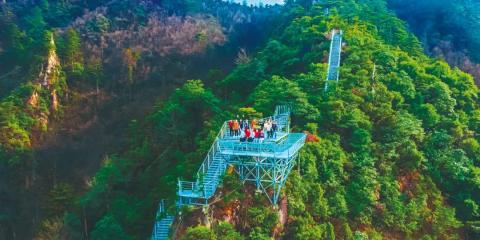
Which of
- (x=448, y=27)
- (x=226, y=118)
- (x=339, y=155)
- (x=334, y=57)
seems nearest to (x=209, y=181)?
(x=226, y=118)

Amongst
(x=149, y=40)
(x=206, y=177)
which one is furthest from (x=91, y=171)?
(x=206, y=177)

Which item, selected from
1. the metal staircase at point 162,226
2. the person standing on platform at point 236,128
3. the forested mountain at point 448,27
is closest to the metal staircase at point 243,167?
the metal staircase at point 162,226

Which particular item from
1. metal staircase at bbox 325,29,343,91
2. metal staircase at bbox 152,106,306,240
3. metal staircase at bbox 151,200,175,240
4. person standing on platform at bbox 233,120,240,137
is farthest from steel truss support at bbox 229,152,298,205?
metal staircase at bbox 325,29,343,91

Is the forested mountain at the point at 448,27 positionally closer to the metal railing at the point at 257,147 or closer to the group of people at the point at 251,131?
the group of people at the point at 251,131

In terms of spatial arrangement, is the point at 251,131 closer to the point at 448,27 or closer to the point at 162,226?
the point at 162,226

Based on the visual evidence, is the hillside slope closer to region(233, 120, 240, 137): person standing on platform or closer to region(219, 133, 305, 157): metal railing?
region(219, 133, 305, 157): metal railing
